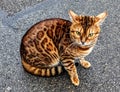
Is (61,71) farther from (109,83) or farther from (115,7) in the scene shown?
(115,7)

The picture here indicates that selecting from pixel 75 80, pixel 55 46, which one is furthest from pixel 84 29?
pixel 75 80

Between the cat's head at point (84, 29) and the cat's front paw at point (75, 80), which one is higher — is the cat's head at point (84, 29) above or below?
above

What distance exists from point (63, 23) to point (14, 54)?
27.8 inches

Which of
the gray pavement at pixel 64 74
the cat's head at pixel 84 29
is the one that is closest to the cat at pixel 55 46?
the cat's head at pixel 84 29

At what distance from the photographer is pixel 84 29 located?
240 centimetres

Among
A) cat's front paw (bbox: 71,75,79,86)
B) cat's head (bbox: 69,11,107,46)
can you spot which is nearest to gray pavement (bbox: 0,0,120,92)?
cat's front paw (bbox: 71,75,79,86)

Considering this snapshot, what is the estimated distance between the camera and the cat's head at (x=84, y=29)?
2404 mm

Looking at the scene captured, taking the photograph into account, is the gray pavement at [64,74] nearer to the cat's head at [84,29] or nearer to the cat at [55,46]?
the cat at [55,46]

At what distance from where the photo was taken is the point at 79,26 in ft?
7.91

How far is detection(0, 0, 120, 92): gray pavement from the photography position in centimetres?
273

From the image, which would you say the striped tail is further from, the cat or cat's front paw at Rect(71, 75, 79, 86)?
cat's front paw at Rect(71, 75, 79, 86)

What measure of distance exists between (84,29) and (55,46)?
0.36 metres

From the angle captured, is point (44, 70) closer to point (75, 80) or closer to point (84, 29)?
point (75, 80)

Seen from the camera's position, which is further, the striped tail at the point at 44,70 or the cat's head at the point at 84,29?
the striped tail at the point at 44,70
